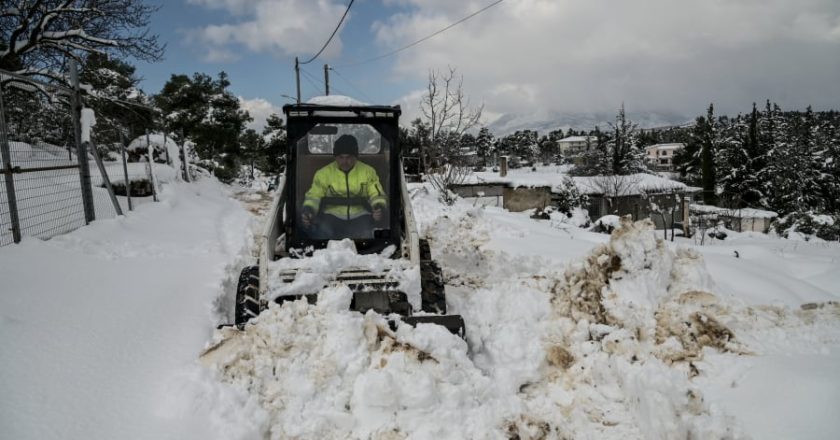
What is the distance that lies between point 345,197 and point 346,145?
1.88 feet

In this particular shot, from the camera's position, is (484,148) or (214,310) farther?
(484,148)

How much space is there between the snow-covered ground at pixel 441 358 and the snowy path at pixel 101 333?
0.02 metres

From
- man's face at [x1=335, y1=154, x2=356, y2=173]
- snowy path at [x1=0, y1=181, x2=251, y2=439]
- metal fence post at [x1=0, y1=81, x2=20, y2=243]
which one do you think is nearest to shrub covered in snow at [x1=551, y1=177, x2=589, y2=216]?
man's face at [x1=335, y1=154, x2=356, y2=173]

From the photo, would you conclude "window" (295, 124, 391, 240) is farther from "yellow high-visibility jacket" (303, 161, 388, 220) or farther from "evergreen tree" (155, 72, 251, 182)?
"evergreen tree" (155, 72, 251, 182)

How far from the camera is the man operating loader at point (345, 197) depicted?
A: 536 cm

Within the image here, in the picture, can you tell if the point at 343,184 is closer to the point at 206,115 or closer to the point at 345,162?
the point at 345,162

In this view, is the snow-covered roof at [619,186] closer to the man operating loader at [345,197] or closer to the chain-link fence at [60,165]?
the chain-link fence at [60,165]

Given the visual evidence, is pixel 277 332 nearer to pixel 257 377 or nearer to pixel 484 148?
pixel 257 377

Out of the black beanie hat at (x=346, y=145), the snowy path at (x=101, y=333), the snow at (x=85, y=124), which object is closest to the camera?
the snowy path at (x=101, y=333)

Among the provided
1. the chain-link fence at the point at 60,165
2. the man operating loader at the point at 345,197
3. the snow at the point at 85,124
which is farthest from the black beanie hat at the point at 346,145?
the snow at the point at 85,124

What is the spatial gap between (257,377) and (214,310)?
5.81 feet

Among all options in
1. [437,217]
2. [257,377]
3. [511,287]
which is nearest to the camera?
→ [257,377]

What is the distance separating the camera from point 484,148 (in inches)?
→ 2800

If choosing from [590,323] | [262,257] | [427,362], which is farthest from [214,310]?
[590,323]
